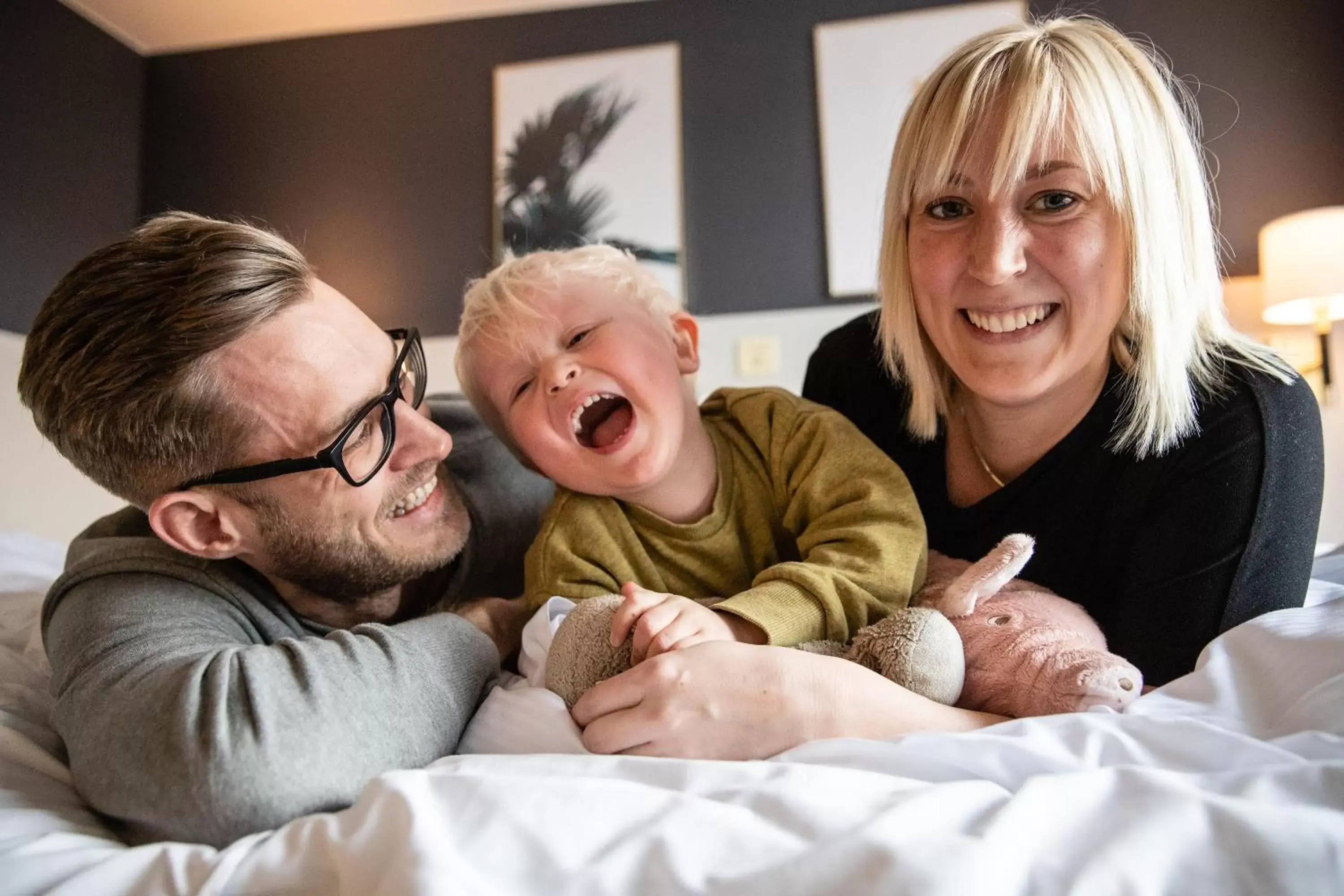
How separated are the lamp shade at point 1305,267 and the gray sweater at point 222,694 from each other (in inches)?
111

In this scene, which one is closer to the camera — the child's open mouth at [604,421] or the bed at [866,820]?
the bed at [866,820]

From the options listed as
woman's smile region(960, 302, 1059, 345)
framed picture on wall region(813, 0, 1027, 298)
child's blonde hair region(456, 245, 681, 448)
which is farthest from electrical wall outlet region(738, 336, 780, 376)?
woman's smile region(960, 302, 1059, 345)

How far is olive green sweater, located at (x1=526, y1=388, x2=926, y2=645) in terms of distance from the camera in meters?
1.08

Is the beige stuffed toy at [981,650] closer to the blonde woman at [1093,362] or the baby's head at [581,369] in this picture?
the blonde woman at [1093,362]

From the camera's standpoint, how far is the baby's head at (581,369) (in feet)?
4.07

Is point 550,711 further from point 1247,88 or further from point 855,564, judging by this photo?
point 1247,88

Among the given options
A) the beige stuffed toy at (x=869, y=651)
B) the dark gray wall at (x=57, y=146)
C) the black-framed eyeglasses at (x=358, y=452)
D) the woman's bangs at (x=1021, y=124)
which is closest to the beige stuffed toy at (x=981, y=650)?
the beige stuffed toy at (x=869, y=651)

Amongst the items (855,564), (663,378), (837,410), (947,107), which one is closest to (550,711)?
(855,564)

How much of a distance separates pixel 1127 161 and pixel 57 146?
3.97 meters

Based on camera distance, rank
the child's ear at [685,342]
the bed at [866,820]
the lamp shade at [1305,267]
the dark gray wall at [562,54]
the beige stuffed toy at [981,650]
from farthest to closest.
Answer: the dark gray wall at [562,54]
the lamp shade at [1305,267]
the child's ear at [685,342]
the beige stuffed toy at [981,650]
the bed at [866,820]

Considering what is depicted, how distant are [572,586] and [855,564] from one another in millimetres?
376

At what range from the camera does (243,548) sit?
118 centimetres

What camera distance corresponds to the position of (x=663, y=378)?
4.25 feet

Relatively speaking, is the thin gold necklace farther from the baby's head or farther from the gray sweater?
the gray sweater
